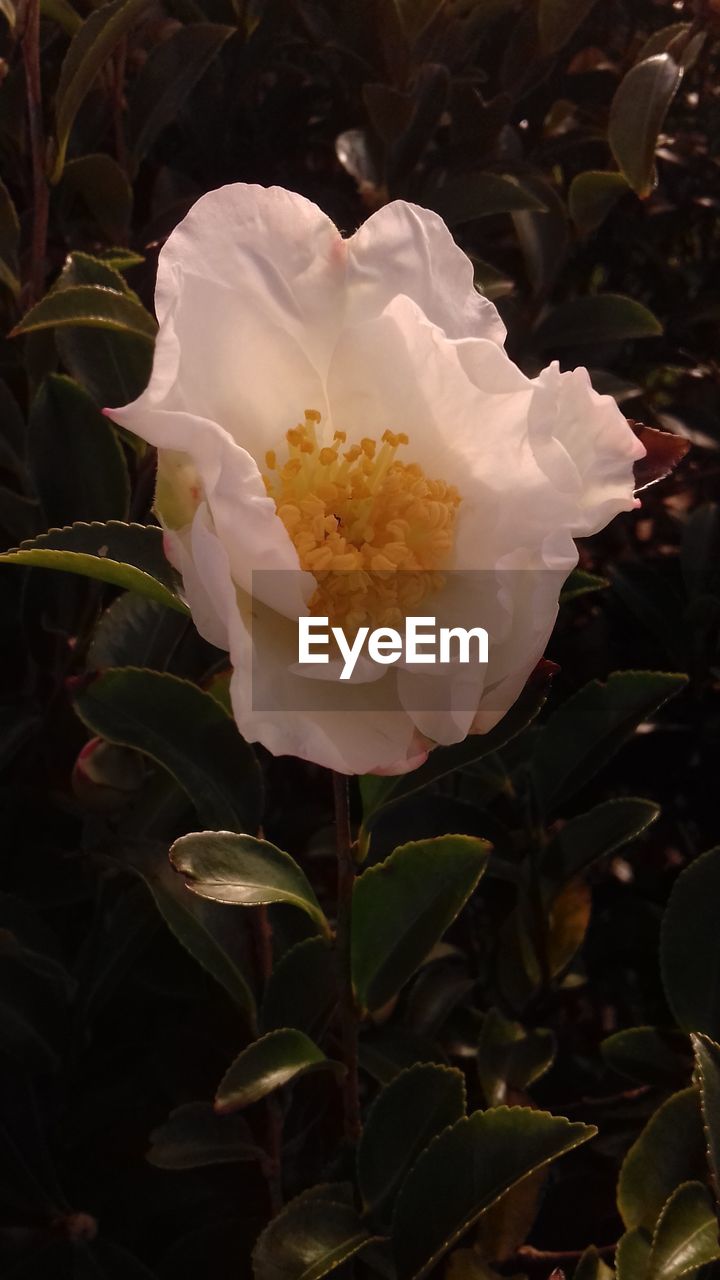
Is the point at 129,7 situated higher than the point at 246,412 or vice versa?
the point at 129,7

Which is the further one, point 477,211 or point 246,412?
point 477,211

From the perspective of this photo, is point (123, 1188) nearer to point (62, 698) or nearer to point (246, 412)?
point (62, 698)

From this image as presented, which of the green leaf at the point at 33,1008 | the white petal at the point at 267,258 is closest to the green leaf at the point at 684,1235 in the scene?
the green leaf at the point at 33,1008

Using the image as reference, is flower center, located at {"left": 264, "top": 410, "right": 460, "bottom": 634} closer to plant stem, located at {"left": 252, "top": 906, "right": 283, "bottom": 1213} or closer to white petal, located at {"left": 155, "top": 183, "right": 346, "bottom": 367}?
white petal, located at {"left": 155, "top": 183, "right": 346, "bottom": 367}

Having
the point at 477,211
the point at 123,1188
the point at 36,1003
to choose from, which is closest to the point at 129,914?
the point at 36,1003

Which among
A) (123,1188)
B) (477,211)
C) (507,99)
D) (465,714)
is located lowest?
(123,1188)

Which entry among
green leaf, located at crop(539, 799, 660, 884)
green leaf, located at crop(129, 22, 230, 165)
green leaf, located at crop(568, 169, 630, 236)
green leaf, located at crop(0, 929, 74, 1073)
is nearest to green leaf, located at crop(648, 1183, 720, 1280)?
green leaf, located at crop(539, 799, 660, 884)

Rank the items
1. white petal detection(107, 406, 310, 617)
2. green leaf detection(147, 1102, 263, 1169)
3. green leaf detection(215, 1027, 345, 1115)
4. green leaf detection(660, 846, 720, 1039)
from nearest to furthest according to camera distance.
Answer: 1. white petal detection(107, 406, 310, 617)
2. green leaf detection(215, 1027, 345, 1115)
3. green leaf detection(147, 1102, 263, 1169)
4. green leaf detection(660, 846, 720, 1039)

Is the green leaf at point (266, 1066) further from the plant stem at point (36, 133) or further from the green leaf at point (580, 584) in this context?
the plant stem at point (36, 133)
